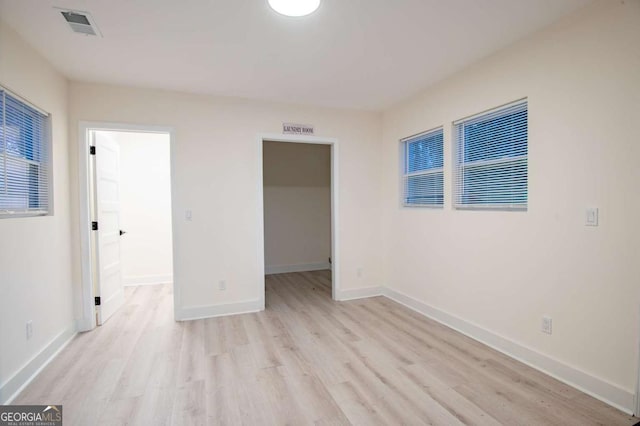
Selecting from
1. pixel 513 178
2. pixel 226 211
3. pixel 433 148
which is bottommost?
A: pixel 226 211

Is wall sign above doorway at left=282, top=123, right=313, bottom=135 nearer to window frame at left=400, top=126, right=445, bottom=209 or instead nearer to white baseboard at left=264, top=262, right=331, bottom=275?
window frame at left=400, top=126, right=445, bottom=209

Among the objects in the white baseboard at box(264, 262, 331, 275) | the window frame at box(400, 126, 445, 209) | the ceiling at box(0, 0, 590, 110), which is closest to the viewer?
the ceiling at box(0, 0, 590, 110)

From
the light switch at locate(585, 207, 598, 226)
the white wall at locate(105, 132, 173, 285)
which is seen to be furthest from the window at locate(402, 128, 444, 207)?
the white wall at locate(105, 132, 173, 285)

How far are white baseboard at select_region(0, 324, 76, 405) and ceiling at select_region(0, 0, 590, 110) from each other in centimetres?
245

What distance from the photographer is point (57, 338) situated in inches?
109

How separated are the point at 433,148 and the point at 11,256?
3913 mm

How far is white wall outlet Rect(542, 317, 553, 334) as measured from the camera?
232 centimetres

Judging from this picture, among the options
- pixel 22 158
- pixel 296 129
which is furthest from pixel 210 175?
pixel 22 158

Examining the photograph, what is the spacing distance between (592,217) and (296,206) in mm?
4820

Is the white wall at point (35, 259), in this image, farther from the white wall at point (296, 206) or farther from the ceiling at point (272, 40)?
the white wall at point (296, 206)

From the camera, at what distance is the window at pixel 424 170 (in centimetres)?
351

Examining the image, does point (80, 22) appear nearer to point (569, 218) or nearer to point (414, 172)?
point (414, 172)

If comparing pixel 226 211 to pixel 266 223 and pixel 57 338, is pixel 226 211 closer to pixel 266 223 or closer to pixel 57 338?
pixel 57 338

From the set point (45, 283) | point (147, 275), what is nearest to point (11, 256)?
A: point (45, 283)
